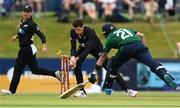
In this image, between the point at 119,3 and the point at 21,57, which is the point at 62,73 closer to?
the point at 21,57

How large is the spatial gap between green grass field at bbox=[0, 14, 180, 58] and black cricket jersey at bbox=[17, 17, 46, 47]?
1257 cm

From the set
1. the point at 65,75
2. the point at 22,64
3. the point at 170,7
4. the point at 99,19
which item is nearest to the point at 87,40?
the point at 65,75

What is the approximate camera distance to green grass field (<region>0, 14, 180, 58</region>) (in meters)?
35.1

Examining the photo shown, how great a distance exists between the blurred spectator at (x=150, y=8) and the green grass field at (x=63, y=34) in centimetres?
40

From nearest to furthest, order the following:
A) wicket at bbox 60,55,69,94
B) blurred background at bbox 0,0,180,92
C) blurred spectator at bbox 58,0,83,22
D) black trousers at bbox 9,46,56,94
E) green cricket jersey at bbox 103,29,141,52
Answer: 1. green cricket jersey at bbox 103,29,141,52
2. black trousers at bbox 9,46,56,94
3. wicket at bbox 60,55,69,94
4. blurred background at bbox 0,0,180,92
5. blurred spectator at bbox 58,0,83,22

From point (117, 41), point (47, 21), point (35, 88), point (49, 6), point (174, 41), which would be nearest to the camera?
point (117, 41)

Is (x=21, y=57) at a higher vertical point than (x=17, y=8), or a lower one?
higher

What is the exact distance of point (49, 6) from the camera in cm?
4119

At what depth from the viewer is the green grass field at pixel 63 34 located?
115 ft

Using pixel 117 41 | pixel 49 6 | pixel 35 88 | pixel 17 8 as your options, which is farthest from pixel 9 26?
pixel 117 41

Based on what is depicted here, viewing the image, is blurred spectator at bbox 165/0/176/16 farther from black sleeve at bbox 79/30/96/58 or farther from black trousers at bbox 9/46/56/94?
black sleeve at bbox 79/30/96/58

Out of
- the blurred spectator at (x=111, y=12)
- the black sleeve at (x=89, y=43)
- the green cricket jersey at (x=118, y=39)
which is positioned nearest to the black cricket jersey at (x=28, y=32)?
the black sleeve at (x=89, y=43)

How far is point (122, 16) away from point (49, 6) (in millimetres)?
5353

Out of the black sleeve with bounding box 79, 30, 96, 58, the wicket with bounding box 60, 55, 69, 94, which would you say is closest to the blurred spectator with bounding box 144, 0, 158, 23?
the wicket with bounding box 60, 55, 69, 94
